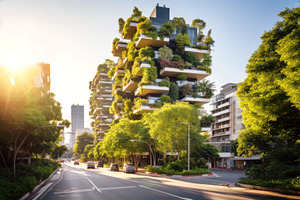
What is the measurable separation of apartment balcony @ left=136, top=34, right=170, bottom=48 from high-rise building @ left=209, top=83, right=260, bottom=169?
33.9m

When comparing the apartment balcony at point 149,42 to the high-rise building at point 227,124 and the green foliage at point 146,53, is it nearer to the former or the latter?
the green foliage at point 146,53

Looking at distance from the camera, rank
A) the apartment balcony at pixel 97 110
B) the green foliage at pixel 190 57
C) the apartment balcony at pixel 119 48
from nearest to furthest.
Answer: the green foliage at pixel 190 57 → the apartment balcony at pixel 119 48 → the apartment balcony at pixel 97 110

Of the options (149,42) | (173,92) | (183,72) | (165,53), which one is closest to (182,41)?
(165,53)

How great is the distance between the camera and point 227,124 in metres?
105

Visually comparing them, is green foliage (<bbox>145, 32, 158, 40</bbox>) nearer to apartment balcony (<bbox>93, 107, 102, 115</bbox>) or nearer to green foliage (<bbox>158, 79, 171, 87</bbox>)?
green foliage (<bbox>158, 79, 171, 87</bbox>)

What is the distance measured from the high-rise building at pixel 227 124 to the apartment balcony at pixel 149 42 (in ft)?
111

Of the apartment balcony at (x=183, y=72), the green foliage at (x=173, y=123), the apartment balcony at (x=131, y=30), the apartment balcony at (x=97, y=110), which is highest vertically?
the apartment balcony at (x=131, y=30)

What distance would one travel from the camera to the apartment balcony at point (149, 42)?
66.8 m

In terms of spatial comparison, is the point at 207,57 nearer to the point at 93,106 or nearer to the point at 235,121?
the point at 235,121

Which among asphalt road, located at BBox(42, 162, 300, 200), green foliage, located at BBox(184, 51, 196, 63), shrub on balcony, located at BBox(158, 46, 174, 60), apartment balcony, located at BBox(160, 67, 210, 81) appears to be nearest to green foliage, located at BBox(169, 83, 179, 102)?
apartment balcony, located at BBox(160, 67, 210, 81)

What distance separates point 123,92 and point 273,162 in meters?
63.6

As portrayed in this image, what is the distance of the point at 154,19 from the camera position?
2943 inches

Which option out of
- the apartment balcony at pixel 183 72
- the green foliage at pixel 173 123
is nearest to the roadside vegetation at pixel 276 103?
the green foliage at pixel 173 123

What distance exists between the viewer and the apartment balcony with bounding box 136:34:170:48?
66.8 meters
